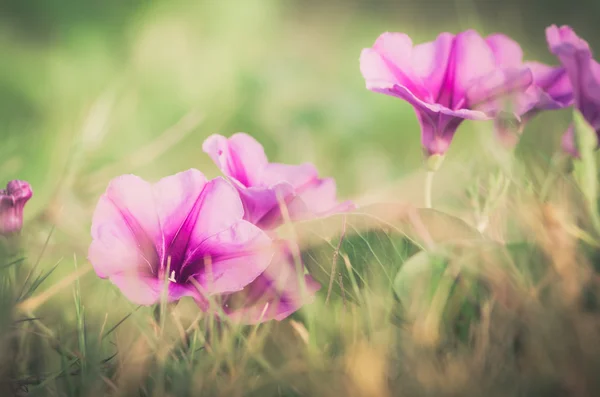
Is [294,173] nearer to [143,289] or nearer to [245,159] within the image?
[245,159]

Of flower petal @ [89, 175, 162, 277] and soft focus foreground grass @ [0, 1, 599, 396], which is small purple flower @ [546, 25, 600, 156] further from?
flower petal @ [89, 175, 162, 277]

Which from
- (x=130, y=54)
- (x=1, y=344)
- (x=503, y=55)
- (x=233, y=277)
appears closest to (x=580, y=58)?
(x=503, y=55)

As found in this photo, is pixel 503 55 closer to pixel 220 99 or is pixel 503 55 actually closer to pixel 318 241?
pixel 318 241

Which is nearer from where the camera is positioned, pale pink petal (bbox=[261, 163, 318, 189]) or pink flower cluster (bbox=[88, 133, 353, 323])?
pink flower cluster (bbox=[88, 133, 353, 323])

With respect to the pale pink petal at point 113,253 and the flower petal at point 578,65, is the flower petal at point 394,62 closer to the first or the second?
the flower petal at point 578,65

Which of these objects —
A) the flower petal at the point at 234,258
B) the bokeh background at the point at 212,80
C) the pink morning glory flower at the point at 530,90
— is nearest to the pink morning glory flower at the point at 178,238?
the flower petal at the point at 234,258

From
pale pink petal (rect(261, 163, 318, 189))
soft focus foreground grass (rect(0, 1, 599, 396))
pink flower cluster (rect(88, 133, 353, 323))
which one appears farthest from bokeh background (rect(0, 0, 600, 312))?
pink flower cluster (rect(88, 133, 353, 323))
